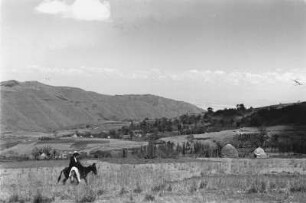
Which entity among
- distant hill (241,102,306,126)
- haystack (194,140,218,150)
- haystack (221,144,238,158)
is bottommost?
haystack (221,144,238,158)

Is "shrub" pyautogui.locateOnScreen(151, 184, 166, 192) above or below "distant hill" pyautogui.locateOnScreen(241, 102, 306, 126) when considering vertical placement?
below

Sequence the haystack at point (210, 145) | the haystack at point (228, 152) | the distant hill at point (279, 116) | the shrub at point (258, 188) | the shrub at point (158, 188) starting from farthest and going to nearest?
the distant hill at point (279, 116) < the haystack at point (210, 145) < the haystack at point (228, 152) < the shrub at point (158, 188) < the shrub at point (258, 188)

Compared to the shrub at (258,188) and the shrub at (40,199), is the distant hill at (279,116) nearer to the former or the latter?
the shrub at (258,188)

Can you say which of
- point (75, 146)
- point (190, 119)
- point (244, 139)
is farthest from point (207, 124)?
point (75, 146)

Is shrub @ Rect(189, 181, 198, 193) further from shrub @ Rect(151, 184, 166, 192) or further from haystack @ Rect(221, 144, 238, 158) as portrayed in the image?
haystack @ Rect(221, 144, 238, 158)

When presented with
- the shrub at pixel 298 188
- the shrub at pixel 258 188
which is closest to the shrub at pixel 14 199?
the shrub at pixel 258 188

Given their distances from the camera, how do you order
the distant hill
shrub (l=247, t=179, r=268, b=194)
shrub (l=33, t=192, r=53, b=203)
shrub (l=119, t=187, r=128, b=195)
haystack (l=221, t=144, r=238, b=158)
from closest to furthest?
shrub (l=33, t=192, r=53, b=203) < shrub (l=119, t=187, r=128, b=195) < shrub (l=247, t=179, r=268, b=194) < haystack (l=221, t=144, r=238, b=158) < the distant hill

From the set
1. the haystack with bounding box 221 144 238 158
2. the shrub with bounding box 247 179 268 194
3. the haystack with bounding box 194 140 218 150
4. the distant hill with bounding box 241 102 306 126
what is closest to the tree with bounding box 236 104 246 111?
the distant hill with bounding box 241 102 306 126

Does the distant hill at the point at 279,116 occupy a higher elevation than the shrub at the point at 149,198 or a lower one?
higher

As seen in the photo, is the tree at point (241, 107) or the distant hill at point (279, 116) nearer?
the distant hill at point (279, 116)

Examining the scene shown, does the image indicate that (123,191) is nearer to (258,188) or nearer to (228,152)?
(258,188)

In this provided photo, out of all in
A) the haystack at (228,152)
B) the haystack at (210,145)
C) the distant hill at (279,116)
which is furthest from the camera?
the distant hill at (279,116)

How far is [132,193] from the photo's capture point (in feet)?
75.5

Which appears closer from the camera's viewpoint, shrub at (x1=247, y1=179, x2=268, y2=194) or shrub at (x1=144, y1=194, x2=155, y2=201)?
shrub at (x1=144, y1=194, x2=155, y2=201)
